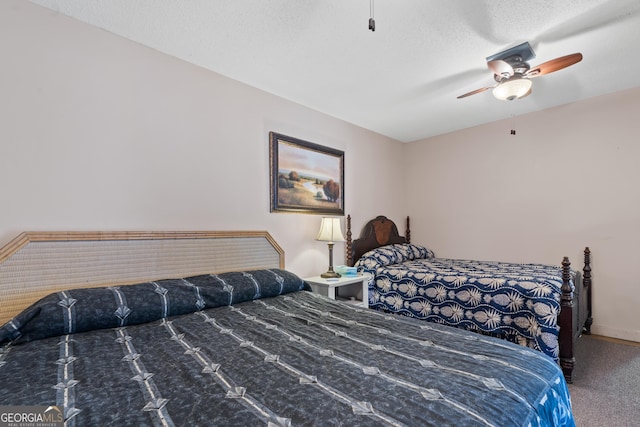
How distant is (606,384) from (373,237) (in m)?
2.42

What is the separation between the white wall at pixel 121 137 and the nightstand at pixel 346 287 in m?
0.32

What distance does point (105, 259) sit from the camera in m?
1.95

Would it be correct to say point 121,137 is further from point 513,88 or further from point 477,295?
point 477,295

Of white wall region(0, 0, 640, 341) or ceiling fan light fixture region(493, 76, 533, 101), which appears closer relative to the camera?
white wall region(0, 0, 640, 341)

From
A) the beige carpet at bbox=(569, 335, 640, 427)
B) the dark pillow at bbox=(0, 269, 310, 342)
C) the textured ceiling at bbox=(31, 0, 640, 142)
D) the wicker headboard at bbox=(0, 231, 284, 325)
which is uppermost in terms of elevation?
the textured ceiling at bbox=(31, 0, 640, 142)

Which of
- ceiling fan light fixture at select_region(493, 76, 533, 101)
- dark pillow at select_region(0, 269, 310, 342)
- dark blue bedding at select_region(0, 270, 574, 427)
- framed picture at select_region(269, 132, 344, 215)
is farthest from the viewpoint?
framed picture at select_region(269, 132, 344, 215)

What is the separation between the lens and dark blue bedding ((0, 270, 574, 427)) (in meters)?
0.85

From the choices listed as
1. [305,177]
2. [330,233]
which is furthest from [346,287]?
[305,177]

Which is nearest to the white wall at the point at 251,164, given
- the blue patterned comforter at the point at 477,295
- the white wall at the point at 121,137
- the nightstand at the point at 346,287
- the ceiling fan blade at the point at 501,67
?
the white wall at the point at 121,137

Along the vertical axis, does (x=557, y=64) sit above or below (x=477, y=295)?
above

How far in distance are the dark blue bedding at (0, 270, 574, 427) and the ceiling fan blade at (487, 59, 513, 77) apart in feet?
6.03

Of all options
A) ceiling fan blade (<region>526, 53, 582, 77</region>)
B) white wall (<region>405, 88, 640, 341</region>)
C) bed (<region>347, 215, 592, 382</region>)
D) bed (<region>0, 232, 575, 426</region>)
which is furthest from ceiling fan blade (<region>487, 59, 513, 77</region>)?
bed (<region>0, 232, 575, 426</region>)

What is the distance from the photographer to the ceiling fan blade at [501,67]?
7.04ft

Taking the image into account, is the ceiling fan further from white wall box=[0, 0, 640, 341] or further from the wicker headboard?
the wicker headboard
